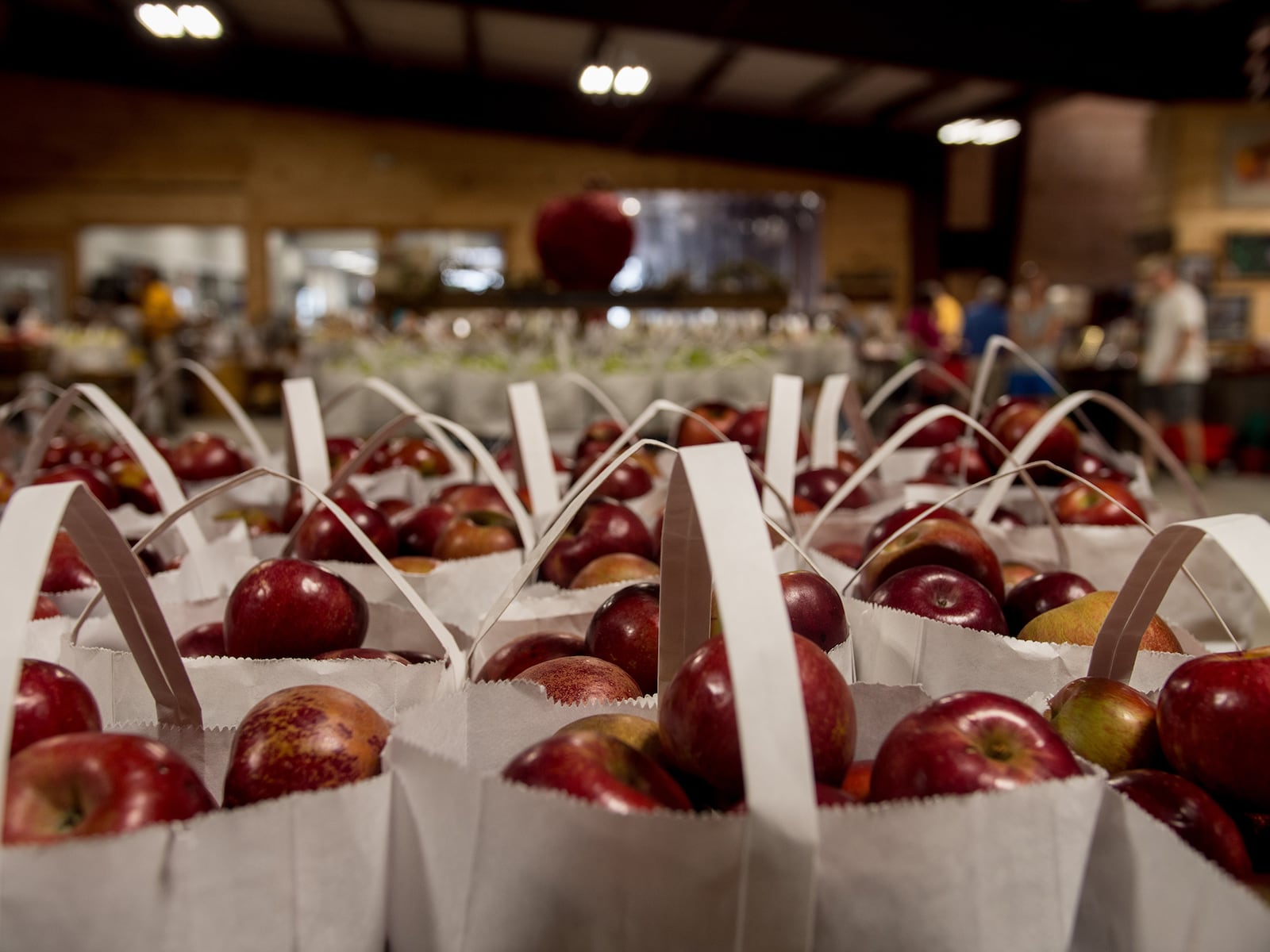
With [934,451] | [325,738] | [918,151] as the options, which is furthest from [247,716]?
[918,151]

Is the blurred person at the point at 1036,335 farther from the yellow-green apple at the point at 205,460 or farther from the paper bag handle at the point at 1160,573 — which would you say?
the paper bag handle at the point at 1160,573

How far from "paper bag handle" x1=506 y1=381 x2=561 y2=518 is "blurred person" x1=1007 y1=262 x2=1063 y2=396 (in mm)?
6697

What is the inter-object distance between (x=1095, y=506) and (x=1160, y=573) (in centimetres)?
82

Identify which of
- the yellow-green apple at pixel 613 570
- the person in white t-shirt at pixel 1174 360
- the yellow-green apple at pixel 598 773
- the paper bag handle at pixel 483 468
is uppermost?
the person in white t-shirt at pixel 1174 360

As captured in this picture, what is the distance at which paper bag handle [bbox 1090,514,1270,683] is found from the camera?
0.63 metres

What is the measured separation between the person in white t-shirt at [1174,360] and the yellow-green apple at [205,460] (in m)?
6.02

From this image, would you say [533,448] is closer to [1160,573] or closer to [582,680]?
[582,680]

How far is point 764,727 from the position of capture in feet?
1.71

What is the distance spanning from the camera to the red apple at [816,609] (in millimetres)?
932

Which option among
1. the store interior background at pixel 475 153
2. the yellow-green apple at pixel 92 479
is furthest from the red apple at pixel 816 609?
the store interior background at pixel 475 153

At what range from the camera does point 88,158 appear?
1186 cm

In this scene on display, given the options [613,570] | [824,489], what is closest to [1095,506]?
[824,489]

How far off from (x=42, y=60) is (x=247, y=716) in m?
13.3

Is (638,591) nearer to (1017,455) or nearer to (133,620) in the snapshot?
(133,620)
